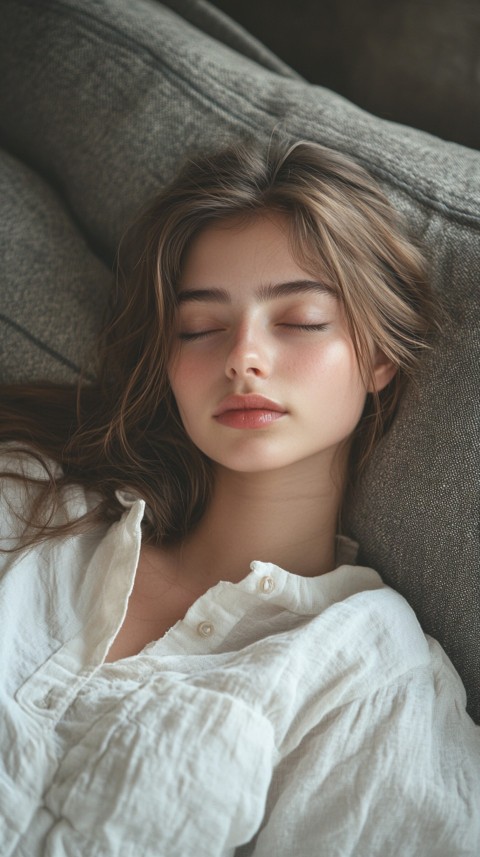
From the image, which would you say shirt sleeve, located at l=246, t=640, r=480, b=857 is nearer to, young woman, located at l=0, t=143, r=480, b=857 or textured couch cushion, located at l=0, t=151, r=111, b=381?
young woman, located at l=0, t=143, r=480, b=857

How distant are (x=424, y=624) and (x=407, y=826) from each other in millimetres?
323

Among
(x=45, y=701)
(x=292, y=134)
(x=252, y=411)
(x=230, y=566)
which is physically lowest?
(x=45, y=701)

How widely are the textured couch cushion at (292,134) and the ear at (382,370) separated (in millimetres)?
43

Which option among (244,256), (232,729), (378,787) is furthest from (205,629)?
(244,256)

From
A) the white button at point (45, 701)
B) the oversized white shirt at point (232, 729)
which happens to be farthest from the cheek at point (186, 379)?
the white button at point (45, 701)

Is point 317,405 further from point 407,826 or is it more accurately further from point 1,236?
point 1,236

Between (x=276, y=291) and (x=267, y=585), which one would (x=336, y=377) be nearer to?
(x=276, y=291)

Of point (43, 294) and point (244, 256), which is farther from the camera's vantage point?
point (43, 294)

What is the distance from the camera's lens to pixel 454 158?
4.19ft

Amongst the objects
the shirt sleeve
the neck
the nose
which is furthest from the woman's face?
the shirt sleeve

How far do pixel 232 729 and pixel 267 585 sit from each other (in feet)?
0.80

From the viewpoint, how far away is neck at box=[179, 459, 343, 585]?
1266mm

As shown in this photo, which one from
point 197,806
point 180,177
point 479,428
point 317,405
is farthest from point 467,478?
point 180,177

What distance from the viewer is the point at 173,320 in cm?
123
